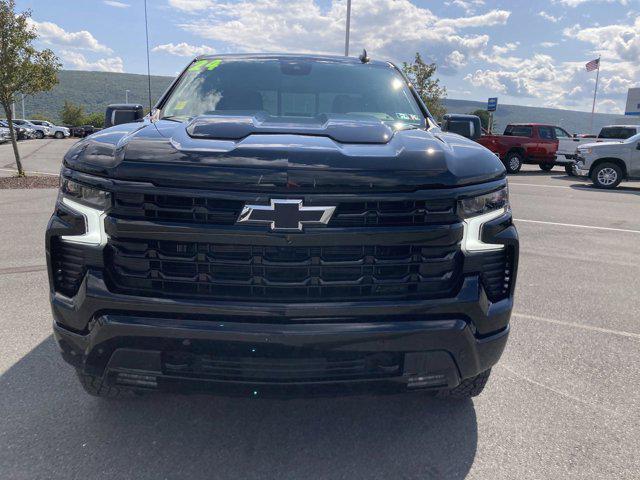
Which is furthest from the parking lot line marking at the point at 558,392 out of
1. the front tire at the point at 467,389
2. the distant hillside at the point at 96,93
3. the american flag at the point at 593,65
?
the distant hillside at the point at 96,93

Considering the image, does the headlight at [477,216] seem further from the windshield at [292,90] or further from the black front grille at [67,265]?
the black front grille at [67,265]

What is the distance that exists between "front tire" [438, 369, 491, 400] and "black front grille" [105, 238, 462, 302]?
821mm

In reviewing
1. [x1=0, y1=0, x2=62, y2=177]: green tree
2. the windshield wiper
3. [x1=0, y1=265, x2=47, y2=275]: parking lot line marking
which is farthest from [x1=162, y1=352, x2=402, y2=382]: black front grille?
[x1=0, y1=0, x2=62, y2=177]: green tree

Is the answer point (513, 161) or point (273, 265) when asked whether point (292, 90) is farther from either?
point (513, 161)

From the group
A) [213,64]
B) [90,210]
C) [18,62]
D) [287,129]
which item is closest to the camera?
[90,210]

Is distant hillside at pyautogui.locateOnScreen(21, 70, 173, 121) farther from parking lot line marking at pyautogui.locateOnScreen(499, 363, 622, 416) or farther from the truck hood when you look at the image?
the truck hood

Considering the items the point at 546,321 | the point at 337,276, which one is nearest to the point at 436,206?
the point at 337,276

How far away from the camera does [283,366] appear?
6.88ft

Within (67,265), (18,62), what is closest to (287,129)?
(67,265)

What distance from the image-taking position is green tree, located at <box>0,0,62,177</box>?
508 inches

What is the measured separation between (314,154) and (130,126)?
112 cm

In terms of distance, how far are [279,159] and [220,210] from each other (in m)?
0.29

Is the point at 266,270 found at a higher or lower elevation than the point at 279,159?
lower

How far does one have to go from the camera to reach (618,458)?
98.4 inches
